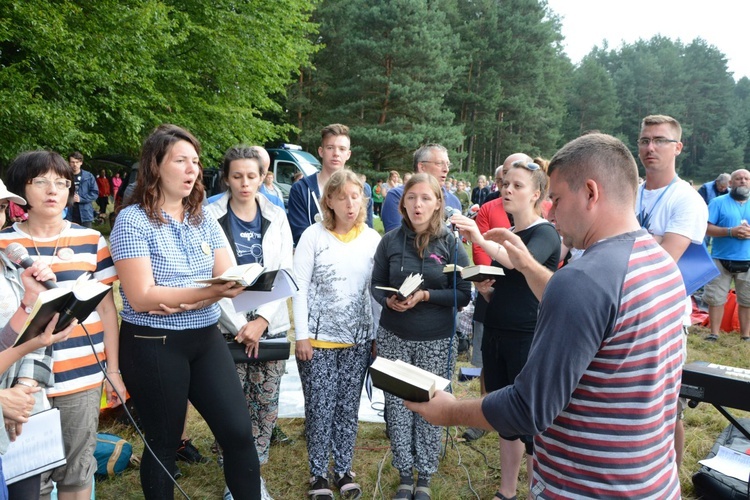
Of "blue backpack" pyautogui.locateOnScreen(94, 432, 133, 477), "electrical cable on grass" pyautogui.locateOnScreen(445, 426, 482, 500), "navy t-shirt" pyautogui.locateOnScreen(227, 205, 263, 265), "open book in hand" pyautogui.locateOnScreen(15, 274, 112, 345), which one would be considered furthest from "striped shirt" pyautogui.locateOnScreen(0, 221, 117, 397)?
"electrical cable on grass" pyautogui.locateOnScreen(445, 426, 482, 500)

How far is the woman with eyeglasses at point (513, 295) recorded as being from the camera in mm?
2812

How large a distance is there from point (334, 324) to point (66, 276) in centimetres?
143

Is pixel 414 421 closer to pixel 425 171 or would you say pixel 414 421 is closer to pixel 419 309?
pixel 419 309

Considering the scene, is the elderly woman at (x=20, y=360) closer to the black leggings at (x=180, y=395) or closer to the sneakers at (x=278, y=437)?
the black leggings at (x=180, y=395)

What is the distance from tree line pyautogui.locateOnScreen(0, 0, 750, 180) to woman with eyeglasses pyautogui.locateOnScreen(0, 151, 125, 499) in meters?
8.59

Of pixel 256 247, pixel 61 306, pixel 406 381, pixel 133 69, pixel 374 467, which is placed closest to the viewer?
pixel 406 381

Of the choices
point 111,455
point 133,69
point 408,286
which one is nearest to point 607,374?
point 408,286

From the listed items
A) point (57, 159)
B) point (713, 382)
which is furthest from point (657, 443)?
point (57, 159)

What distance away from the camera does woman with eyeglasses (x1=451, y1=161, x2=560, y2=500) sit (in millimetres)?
2812

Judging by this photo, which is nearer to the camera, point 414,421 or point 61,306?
point 61,306

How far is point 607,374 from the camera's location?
135 cm

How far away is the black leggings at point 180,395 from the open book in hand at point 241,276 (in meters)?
0.41

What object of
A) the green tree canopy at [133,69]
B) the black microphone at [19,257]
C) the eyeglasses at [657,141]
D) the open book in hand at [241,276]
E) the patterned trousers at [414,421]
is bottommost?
the patterned trousers at [414,421]

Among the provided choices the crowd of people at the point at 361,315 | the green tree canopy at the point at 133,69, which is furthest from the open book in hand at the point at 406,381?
the green tree canopy at the point at 133,69
